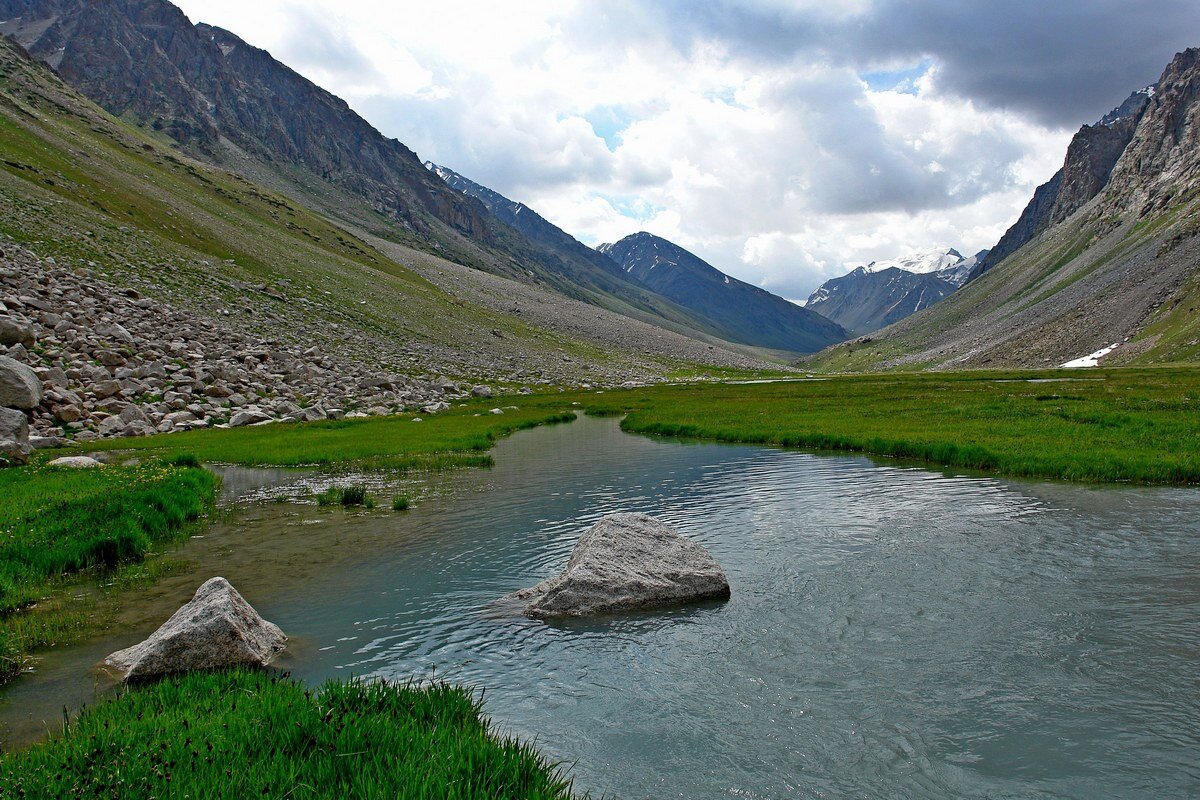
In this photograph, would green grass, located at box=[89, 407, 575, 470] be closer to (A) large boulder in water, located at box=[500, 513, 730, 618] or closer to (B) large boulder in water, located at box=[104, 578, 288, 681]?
(A) large boulder in water, located at box=[500, 513, 730, 618]

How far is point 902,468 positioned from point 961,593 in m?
17.8

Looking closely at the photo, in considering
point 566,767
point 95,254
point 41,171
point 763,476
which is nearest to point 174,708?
point 566,767

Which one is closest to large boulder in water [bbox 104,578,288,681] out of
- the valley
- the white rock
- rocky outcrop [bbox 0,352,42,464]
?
the valley

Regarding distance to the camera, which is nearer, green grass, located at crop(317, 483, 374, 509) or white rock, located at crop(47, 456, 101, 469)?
green grass, located at crop(317, 483, 374, 509)

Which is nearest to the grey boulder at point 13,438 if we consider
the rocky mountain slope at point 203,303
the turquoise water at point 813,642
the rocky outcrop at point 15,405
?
the rocky outcrop at point 15,405

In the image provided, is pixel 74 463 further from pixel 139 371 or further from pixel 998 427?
pixel 998 427

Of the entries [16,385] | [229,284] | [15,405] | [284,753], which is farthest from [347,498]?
[229,284]

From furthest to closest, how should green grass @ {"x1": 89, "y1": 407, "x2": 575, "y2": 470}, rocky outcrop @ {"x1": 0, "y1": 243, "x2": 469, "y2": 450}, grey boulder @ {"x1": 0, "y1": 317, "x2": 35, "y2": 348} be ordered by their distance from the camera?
1. grey boulder @ {"x1": 0, "y1": 317, "x2": 35, "y2": 348}
2. rocky outcrop @ {"x1": 0, "y1": 243, "x2": 469, "y2": 450}
3. green grass @ {"x1": 89, "y1": 407, "x2": 575, "y2": 470}

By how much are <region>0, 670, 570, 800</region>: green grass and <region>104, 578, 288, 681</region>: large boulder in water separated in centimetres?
194

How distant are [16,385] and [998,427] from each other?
5282 centimetres

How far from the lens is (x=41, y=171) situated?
273 feet

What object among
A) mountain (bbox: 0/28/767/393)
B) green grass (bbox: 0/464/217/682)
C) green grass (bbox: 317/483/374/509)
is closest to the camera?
green grass (bbox: 0/464/217/682)

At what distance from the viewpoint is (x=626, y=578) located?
1380 cm

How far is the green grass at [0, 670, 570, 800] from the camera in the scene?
5512 millimetres
